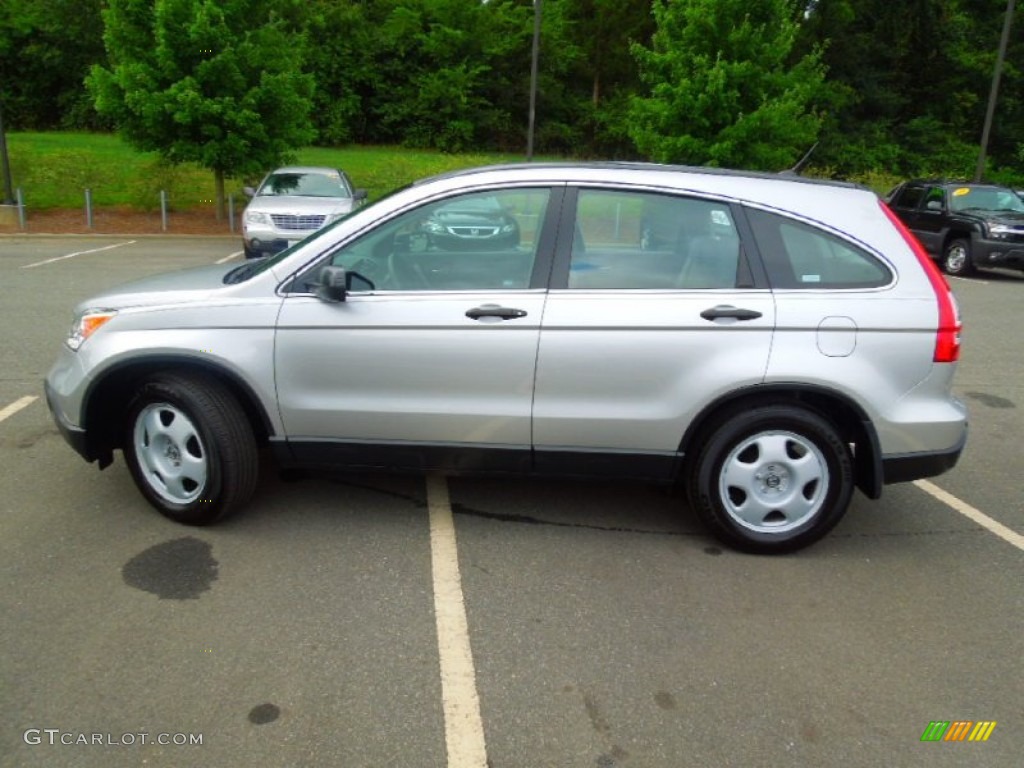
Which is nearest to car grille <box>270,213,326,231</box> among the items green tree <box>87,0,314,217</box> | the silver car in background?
the silver car in background

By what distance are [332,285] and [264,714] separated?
1.79m

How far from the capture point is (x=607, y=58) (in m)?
48.3

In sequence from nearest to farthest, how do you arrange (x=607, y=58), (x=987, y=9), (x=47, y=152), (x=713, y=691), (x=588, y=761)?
(x=588, y=761) → (x=713, y=691) → (x=47, y=152) → (x=987, y=9) → (x=607, y=58)

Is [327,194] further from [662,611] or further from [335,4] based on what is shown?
[335,4]

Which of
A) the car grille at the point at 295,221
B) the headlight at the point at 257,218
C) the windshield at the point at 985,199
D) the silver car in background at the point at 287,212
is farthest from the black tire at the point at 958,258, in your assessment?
the headlight at the point at 257,218

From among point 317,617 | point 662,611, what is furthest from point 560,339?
point 317,617

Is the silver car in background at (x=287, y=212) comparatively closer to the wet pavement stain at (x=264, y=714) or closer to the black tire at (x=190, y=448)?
the black tire at (x=190, y=448)

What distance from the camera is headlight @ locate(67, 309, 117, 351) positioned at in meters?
4.01

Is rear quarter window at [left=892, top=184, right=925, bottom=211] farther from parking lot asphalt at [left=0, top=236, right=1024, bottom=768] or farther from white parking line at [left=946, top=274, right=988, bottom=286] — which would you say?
parking lot asphalt at [left=0, top=236, right=1024, bottom=768]

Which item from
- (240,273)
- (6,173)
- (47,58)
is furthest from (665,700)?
(47,58)

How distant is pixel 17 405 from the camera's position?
5840 mm

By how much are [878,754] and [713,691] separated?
0.54 m

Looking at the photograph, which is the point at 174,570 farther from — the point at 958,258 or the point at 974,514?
the point at 958,258

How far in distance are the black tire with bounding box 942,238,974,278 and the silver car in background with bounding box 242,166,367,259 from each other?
36.3ft
